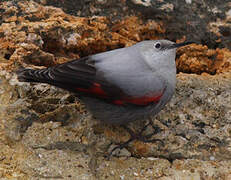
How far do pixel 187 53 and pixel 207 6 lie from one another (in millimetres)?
612

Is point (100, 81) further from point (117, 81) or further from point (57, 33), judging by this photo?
point (57, 33)

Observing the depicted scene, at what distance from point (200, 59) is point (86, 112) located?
135 cm

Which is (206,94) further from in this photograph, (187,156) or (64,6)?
(64,6)

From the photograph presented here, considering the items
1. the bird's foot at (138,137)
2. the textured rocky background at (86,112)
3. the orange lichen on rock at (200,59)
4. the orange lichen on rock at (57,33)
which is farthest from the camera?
the orange lichen on rock at (200,59)

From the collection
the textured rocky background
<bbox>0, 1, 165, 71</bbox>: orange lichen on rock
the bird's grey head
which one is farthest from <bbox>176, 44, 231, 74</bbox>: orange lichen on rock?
the bird's grey head

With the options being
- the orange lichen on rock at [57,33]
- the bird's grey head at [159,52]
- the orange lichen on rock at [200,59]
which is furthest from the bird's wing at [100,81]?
the orange lichen on rock at [200,59]

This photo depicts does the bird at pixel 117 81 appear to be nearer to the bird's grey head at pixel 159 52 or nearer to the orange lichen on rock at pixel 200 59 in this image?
the bird's grey head at pixel 159 52

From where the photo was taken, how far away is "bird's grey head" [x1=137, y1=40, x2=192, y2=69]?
3033 mm

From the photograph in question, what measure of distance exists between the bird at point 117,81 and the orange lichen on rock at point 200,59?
59 cm

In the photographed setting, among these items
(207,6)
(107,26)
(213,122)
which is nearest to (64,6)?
(107,26)

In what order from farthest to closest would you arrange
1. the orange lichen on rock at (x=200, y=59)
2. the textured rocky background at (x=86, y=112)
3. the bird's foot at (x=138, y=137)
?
the orange lichen on rock at (x=200, y=59) → the bird's foot at (x=138, y=137) → the textured rocky background at (x=86, y=112)

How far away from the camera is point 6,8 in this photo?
3.56 metres

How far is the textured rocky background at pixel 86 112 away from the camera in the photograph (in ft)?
8.85

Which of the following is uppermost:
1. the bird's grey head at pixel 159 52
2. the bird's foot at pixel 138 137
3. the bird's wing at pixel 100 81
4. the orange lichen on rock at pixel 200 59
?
the bird's grey head at pixel 159 52
